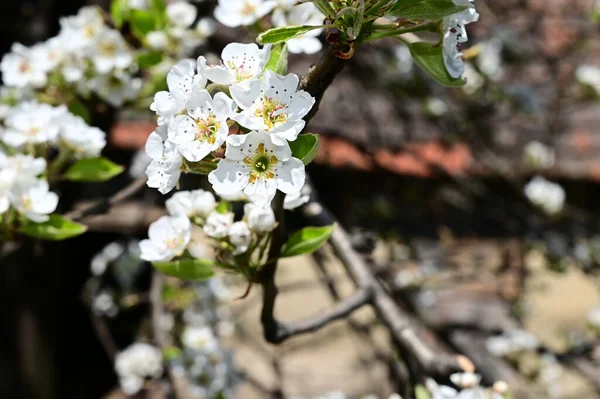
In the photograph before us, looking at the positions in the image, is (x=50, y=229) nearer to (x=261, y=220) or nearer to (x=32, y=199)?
(x=32, y=199)

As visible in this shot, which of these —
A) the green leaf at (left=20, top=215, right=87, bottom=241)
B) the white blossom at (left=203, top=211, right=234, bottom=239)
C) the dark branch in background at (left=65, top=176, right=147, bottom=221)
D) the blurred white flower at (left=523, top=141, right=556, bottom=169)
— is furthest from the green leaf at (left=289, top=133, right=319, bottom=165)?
the blurred white flower at (left=523, top=141, right=556, bottom=169)

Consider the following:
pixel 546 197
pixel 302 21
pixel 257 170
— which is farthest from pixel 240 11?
pixel 546 197

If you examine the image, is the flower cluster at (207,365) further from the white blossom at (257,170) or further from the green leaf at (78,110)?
the white blossom at (257,170)

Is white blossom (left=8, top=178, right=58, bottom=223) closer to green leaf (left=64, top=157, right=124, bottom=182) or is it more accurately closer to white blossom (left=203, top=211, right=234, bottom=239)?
green leaf (left=64, top=157, right=124, bottom=182)

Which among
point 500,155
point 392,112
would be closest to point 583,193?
point 500,155

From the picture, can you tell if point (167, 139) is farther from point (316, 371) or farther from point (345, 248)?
point (316, 371)

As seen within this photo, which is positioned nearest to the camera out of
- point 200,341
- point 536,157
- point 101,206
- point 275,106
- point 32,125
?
point 275,106
